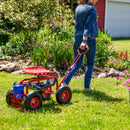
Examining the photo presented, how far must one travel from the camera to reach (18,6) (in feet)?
25.6

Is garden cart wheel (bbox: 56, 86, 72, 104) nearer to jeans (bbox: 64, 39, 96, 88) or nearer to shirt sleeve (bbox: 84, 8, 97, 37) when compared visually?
jeans (bbox: 64, 39, 96, 88)

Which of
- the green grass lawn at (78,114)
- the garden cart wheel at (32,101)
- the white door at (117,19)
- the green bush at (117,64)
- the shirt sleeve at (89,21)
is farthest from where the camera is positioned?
the white door at (117,19)

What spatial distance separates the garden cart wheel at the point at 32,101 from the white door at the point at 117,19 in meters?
13.3

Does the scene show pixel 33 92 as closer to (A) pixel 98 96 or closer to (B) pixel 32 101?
(B) pixel 32 101

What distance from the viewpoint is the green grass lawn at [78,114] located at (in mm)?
3217

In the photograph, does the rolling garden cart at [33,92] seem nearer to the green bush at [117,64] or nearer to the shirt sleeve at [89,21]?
the shirt sleeve at [89,21]

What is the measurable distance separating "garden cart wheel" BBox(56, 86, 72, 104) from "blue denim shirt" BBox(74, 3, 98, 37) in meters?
1.05

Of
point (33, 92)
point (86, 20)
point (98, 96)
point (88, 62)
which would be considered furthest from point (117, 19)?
point (33, 92)

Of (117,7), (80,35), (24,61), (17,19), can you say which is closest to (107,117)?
(80,35)

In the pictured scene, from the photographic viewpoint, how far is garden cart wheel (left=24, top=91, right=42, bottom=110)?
3.70 metres

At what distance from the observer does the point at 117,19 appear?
17219mm

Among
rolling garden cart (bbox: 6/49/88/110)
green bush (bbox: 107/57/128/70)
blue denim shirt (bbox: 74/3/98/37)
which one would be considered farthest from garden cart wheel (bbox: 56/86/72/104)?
green bush (bbox: 107/57/128/70)

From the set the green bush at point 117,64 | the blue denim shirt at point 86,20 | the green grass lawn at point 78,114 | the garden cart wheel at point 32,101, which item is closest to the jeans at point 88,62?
the blue denim shirt at point 86,20

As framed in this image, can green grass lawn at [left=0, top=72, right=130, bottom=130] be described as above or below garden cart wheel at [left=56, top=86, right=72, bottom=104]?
below
